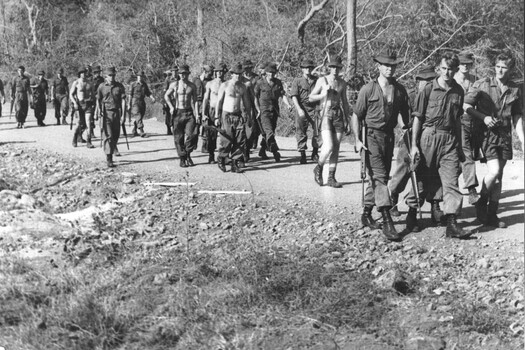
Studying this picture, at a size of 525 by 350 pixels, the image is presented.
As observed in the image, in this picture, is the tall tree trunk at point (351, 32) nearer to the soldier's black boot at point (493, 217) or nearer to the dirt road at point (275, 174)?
the dirt road at point (275, 174)

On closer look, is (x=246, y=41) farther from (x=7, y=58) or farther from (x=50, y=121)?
(x=7, y=58)

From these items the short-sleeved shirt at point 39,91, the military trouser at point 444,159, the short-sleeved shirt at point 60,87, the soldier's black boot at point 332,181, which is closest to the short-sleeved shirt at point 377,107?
the military trouser at point 444,159

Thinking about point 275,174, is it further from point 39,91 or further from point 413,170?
point 39,91

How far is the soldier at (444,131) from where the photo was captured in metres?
7.91

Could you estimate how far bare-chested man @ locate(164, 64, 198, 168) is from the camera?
13.0 meters

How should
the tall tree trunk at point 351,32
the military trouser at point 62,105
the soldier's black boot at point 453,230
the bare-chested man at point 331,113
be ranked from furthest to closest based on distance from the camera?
the military trouser at point 62,105 → the tall tree trunk at point 351,32 → the bare-chested man at point 331,113 → the soldier's black boot at point 453,230

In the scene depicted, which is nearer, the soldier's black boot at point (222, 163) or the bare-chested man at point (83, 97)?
the soldier's black boot at point (222, 163)

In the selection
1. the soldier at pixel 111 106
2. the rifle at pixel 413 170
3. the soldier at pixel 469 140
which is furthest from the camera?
the soldier at pixel 111 106

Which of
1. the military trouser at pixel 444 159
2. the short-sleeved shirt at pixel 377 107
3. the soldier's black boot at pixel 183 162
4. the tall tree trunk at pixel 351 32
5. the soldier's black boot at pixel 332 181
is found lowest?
the soldier's black boot at pixel 332 181

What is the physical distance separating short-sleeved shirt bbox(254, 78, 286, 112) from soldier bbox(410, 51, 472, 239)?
6.13 meters

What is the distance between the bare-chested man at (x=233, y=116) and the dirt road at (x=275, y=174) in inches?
14.1

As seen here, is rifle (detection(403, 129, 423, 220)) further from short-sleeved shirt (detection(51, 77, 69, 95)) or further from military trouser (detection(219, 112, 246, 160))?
short-sleeved shirt (detection(51, 77, 69, 95))

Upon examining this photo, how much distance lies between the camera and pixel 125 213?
33.0 ft

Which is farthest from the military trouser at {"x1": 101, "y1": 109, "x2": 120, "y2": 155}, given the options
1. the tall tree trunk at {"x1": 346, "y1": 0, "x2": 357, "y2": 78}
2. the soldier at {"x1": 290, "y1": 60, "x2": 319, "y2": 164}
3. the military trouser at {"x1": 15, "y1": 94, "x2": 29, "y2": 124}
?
the military trouser at {"x1": 15, "y1": 94, "x2": 29, "y2": 124}
